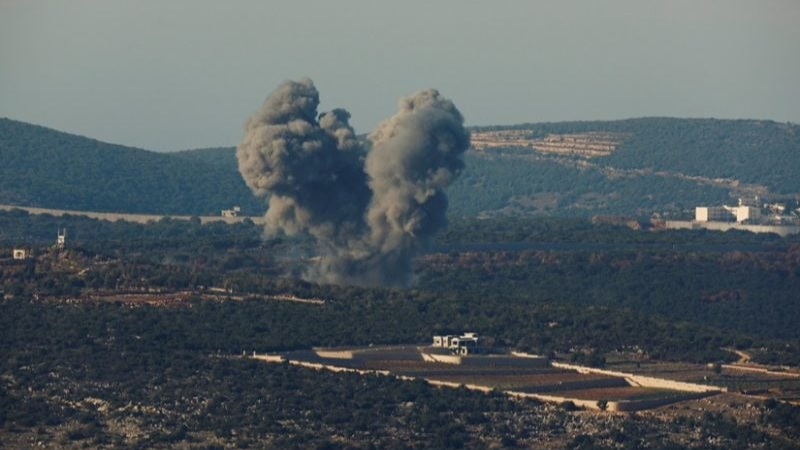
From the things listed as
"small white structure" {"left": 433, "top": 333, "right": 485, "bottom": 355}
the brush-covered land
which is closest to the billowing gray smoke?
the brush-covered land

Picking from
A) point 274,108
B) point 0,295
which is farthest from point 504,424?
point 274,108

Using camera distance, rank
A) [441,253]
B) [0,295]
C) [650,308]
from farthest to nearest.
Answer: [441,253] < [650,308] < [0,295]

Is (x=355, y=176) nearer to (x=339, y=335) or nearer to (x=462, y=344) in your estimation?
(x=339, y=335)

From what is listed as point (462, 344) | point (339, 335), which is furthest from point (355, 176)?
point (462, 344)

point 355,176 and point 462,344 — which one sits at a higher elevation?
point 355,176

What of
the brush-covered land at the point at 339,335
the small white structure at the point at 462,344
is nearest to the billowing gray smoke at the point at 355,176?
the brush-covered land at the point at 339,335

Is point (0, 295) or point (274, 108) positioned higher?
point (274, 108)

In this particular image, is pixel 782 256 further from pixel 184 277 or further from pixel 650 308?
pixel 184 277

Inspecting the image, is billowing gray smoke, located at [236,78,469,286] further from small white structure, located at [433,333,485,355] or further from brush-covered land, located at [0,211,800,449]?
small white structure, located at [433,333,485,355]
